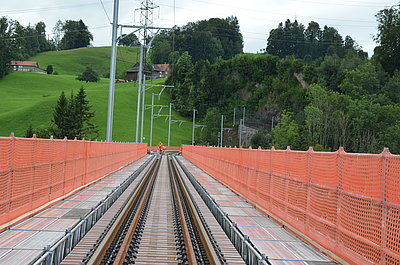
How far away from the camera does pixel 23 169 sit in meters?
12.7

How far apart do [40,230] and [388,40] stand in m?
100

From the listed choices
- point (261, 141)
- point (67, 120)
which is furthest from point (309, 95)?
point (67, 120)

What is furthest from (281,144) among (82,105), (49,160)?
(49,160)

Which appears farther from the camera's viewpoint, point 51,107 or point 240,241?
point 51,107

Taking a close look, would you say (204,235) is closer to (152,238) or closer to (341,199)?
(152,238)

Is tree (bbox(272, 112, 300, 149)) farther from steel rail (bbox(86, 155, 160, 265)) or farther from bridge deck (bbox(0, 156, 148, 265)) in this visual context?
bridge deck (bbox(0, 156, 148, 265))

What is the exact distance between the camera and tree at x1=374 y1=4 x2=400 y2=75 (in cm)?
9906

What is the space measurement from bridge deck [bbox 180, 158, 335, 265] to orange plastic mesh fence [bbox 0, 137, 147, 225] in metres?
5.48

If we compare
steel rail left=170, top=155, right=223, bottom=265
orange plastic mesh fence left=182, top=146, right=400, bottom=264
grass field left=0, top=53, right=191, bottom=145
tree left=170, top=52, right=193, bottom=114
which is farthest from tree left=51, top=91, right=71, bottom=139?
orange plastic mesh fence left=182, top=146, right=400, bottom=264

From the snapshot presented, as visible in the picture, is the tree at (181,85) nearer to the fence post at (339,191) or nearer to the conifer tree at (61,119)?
the conifer tree at (61,119)

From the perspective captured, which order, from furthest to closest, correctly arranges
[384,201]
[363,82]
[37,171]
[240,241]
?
[363,82] → [37,171] → [240,241] → [384,201]

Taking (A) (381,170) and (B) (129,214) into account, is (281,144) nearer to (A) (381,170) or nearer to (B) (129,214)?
(B) (129,214)

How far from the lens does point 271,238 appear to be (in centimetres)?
1191

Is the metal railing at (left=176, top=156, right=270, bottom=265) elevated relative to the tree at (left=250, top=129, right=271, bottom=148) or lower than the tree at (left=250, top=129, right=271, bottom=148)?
lower
